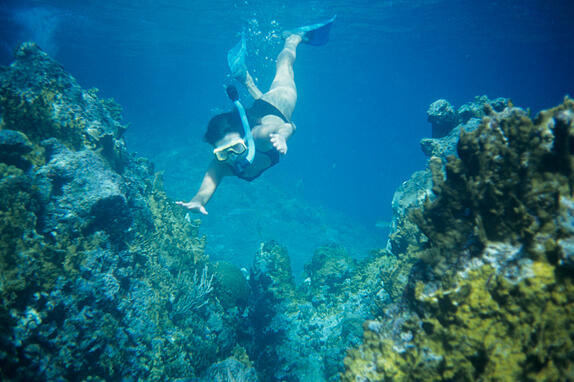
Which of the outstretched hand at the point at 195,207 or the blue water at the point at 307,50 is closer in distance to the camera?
the outstretched hand at the point at 195,207

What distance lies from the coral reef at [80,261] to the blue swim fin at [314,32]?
24.7 feet

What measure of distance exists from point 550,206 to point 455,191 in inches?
27.2

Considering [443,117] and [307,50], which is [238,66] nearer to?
[443,117]

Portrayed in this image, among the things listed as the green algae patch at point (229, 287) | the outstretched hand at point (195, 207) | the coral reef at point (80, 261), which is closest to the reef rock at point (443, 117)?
the outstretched hand at point (195, 207)

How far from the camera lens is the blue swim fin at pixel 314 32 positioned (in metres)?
10.3

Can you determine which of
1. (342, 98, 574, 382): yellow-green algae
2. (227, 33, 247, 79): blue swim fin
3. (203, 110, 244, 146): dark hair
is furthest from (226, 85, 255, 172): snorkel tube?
(342, 98, 574, 382): yellow-green algae

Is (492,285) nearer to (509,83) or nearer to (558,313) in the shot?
(558,313)

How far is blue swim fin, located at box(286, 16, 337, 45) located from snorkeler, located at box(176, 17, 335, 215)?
12.5 ft

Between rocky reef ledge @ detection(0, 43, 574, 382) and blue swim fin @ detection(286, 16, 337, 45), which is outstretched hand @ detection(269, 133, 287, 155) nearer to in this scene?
rocky reef ledge @ detection(0, 43, 574, 382)

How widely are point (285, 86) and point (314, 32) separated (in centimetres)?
462

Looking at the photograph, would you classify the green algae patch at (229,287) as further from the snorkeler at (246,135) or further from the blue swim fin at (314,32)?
the blue swim fin at (314,32)

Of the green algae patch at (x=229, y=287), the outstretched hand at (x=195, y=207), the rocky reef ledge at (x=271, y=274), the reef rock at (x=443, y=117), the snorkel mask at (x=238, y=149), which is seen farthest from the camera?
the reef rock at (x=443, y=117)

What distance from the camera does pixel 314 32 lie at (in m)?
10.4

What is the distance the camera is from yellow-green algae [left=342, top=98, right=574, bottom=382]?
166cm
